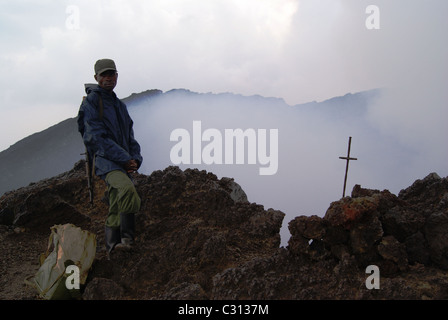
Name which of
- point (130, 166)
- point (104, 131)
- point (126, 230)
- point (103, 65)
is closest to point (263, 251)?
point (126, 230)

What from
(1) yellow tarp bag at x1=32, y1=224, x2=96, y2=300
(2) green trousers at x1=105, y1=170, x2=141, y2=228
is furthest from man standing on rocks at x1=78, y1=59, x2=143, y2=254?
(1) yellow tarp bag at x1=32, y1=224, x2=96, y2=300

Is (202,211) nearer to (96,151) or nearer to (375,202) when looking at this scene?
(96,151)

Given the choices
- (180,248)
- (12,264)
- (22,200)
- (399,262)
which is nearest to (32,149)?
(22,200)

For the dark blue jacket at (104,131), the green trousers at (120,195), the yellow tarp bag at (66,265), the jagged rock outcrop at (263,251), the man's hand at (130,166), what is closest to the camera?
the jagged rock outcrop at (263,251)

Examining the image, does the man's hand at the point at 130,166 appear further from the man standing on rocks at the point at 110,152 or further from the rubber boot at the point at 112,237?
Answer: the rubber boot at the point at 112,237

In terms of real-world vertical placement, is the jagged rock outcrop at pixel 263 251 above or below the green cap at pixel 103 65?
below

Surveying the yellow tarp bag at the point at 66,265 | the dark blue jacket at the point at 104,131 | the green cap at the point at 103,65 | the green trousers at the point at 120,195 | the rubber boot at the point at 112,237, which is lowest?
the yellow tarp bag at the point at 66,265

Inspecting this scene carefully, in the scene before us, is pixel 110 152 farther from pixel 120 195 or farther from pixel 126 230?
pixel 126 230

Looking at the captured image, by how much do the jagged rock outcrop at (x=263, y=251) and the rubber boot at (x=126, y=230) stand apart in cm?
16

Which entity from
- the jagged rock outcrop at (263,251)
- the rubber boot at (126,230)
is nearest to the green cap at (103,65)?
the rubber boot at (126,230)

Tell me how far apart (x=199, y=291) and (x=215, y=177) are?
11.9 ft

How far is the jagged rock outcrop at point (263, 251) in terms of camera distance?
448 centimetres

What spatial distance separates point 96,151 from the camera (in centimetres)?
554

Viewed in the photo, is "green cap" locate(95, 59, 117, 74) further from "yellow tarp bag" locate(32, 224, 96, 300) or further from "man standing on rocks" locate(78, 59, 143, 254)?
"yellow tarp bag" locate(32, 224, 96, 300)
